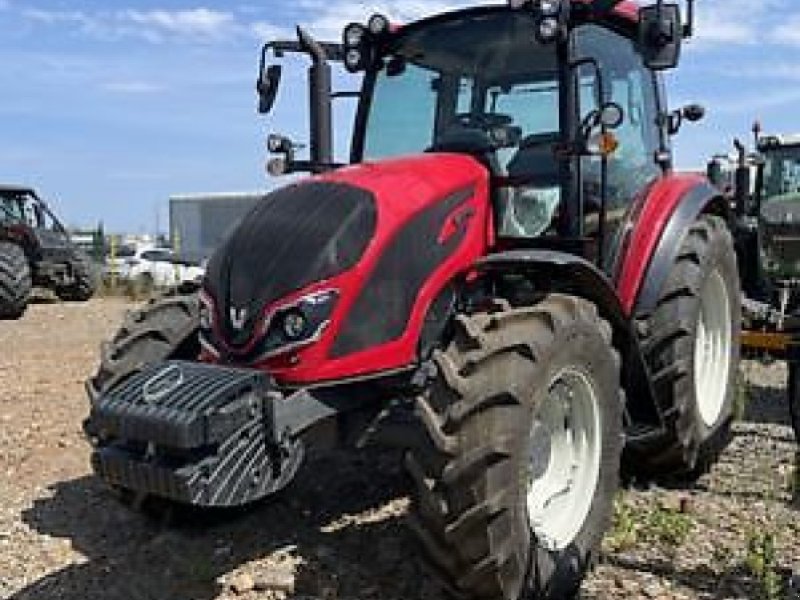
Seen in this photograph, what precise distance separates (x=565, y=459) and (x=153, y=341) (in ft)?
6.38

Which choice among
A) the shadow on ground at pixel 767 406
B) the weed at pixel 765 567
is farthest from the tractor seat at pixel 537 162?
the shadow on ground at pixel 767 406

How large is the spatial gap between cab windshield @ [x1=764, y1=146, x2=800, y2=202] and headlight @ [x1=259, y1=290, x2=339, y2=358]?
8.20 meters

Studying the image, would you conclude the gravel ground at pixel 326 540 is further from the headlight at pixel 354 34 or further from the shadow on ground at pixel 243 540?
the headlight at pixel 354 34

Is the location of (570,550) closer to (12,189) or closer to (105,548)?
(105,548)

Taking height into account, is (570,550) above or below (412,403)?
below

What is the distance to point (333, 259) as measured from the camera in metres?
4.36

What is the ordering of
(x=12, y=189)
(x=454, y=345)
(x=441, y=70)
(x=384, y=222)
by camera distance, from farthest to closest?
(x=12, y=189) → (x=441, y=70) → (x=384, y=222) → (x=454, y=345)

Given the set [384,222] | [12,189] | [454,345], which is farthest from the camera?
[12,189]

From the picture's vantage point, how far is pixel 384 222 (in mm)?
4520

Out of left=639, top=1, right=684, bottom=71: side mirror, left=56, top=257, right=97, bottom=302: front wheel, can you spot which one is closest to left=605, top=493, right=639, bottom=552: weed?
left=639, top=1, right=684, bottom=71: side mirror

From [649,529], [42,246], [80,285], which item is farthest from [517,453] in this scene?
[80,285]

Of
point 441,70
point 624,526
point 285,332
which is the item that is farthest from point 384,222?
point 624,526

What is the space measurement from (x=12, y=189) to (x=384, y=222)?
1563 cm

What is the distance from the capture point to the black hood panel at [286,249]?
4.36 m
